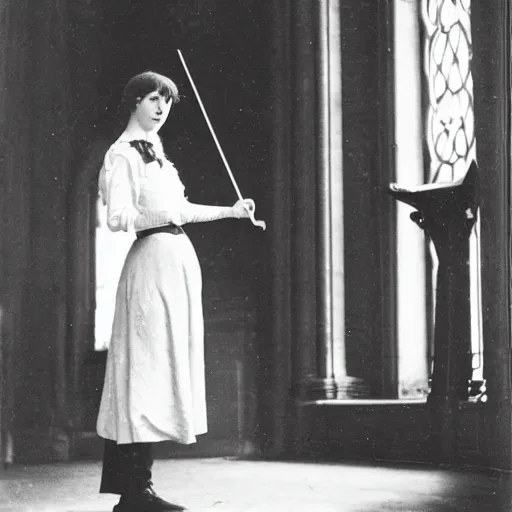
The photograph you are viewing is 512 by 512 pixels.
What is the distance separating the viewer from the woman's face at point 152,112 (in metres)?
4.89

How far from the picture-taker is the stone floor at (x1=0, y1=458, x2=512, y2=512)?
477 cm

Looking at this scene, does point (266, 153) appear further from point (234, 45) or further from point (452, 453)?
point (452, 453)

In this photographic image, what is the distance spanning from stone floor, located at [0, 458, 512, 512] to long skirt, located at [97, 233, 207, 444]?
0.59 feet

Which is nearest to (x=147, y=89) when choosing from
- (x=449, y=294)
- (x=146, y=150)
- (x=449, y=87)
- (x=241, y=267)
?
(x=146, y=150)

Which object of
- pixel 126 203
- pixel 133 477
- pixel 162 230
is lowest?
pixel 133 477

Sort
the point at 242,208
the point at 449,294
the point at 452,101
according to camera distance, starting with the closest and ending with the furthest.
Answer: the point at 242,208, the point at 449,294, the point at 452,101

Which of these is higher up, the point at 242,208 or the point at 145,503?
the point at 242,208

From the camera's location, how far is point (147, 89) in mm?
4906

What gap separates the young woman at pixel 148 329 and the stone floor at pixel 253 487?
0.09m

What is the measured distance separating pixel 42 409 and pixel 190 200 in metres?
1.13

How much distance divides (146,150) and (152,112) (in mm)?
190

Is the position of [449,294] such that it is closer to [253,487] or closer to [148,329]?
[253,487]

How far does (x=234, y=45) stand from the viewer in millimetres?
5070

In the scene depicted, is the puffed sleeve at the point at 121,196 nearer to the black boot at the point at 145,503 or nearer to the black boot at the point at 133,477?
the black boot at the point at 133,477
